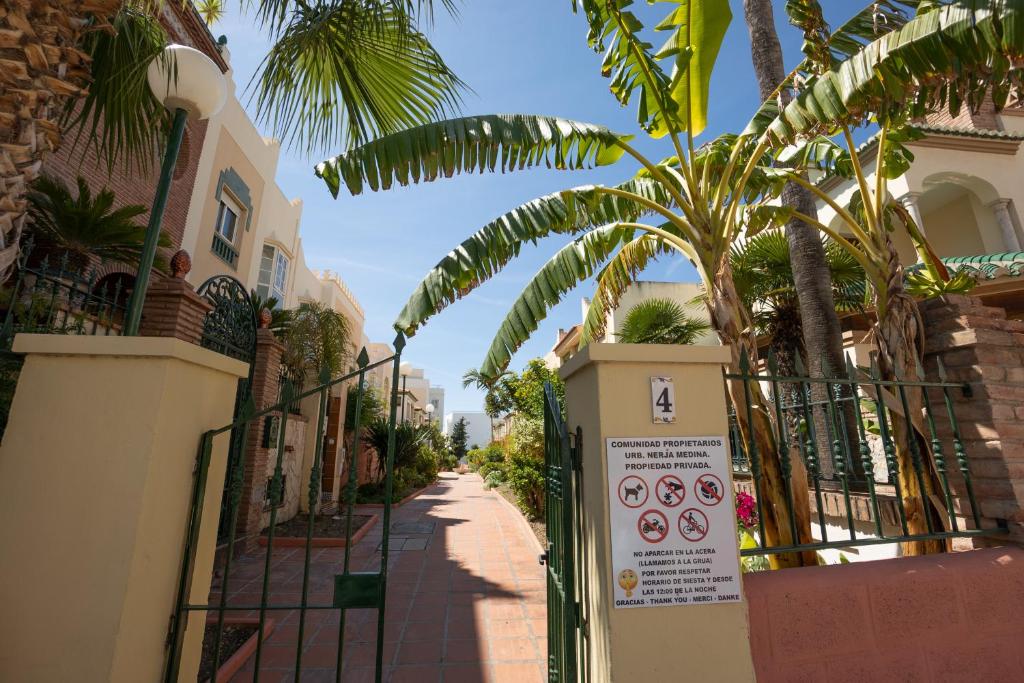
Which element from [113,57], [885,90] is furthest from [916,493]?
[113,57]

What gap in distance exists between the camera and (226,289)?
7363 millimetres

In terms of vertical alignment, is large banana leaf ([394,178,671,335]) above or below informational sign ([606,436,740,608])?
above

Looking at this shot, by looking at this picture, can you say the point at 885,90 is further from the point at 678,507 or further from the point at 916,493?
the point at 678,507

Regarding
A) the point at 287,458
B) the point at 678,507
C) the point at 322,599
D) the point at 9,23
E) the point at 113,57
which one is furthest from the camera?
the point at 287,458

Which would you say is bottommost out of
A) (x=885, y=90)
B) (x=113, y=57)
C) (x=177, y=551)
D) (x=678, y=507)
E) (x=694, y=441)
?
(x=177, y=551)

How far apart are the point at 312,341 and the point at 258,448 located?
159 inches

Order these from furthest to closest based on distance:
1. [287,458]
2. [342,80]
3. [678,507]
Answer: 1. [287,458]
2. [342,80]
3. [678,507]

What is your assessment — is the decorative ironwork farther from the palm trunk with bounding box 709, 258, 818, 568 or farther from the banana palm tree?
the palm trunk with bounding box 709, 258, 818, 568

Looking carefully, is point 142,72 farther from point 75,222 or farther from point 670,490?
point 670,490

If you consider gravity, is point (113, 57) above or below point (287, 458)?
above

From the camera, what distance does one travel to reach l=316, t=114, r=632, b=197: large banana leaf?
3463 mm

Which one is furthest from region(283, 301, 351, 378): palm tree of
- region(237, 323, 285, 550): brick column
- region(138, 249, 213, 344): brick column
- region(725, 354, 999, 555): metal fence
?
region(725, 354, 999, 555): metal fence

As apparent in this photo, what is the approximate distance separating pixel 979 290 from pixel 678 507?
419 inches

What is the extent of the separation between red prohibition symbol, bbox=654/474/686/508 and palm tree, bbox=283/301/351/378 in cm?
1064
